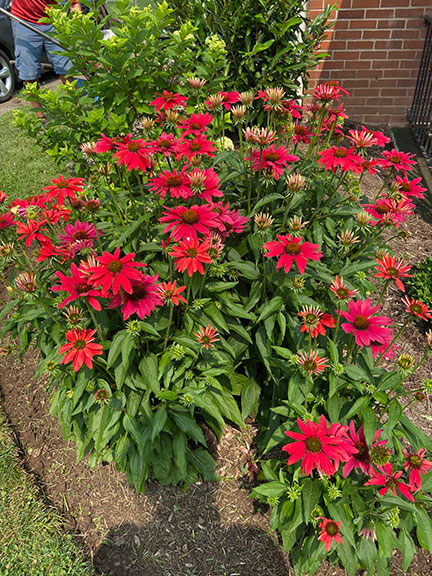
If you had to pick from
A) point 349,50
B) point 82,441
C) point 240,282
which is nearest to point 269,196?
point 240,282

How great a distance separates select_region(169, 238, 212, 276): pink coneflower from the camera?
Result: 5.11 feet

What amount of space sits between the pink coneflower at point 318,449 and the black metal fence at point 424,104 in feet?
12.3

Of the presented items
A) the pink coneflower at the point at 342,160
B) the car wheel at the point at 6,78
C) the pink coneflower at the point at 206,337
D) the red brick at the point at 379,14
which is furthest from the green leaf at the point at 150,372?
the car wheel at the point at 6,78

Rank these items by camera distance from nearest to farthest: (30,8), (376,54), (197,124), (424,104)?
(197,124)
(376,54)
(424,104)
(30,8)

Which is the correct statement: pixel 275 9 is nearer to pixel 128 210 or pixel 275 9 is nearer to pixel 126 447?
pixel 128 210

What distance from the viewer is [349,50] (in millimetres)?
4621

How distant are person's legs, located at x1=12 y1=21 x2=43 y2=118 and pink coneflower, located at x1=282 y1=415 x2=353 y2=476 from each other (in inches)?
220

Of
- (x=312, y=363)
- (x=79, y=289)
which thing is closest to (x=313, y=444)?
(x=312, y=363)

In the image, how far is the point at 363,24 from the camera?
14.7 feet

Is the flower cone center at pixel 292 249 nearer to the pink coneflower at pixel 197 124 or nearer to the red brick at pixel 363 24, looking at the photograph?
the pink coneflower at pixel 197 124

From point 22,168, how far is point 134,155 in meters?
4.00

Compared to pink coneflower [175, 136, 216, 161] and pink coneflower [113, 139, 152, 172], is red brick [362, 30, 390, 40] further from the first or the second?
pink coneflower [113, 139, 152, 172]

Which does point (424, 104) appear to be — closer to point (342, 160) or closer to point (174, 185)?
point (342, 160)

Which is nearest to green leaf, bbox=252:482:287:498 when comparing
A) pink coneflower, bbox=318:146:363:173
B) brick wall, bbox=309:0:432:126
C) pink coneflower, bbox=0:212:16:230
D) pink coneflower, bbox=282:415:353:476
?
pink coneflower, bbox=282:415:353:476
